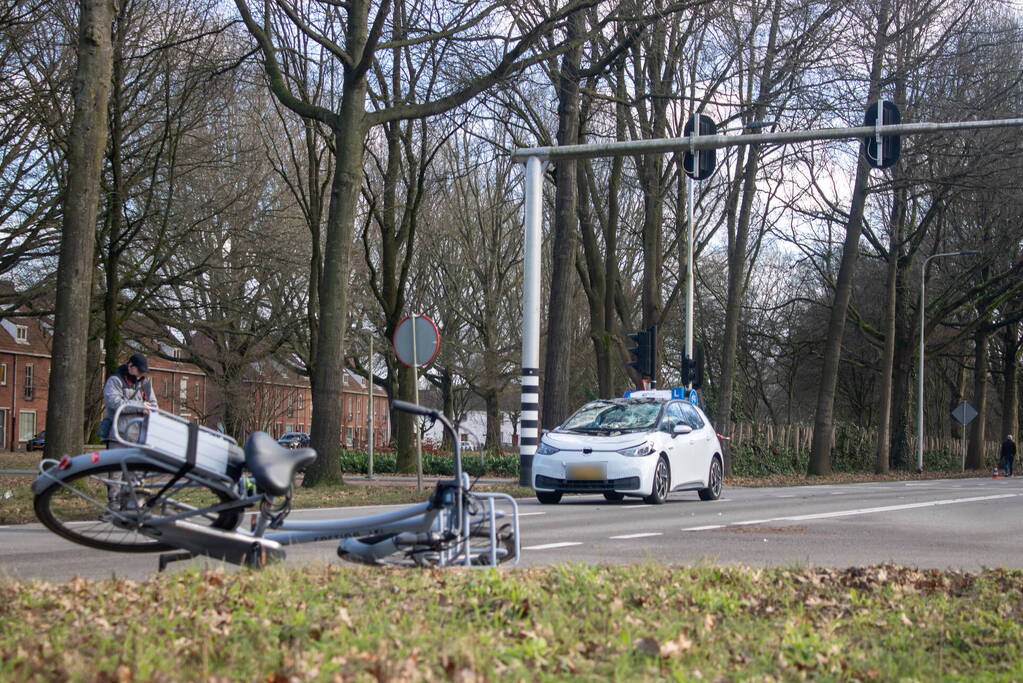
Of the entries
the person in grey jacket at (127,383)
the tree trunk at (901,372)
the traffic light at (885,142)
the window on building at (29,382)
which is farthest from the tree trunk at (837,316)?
the window on building at (29,382)

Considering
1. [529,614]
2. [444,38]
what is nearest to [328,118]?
[444,38]

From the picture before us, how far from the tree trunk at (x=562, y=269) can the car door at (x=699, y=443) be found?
14.2 ft

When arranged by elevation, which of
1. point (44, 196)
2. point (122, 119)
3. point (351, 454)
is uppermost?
point (122, 119)

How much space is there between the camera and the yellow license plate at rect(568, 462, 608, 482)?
15602 millimetres

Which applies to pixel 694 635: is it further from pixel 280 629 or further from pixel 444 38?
pixel 444 38

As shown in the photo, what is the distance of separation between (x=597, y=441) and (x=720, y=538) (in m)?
5.05

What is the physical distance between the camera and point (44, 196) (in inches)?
983

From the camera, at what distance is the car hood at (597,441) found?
15.8 meters

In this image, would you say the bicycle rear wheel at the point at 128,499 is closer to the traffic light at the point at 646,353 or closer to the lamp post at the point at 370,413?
the traffic light at the point at 646,353

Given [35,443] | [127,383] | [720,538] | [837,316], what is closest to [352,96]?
[127,383]

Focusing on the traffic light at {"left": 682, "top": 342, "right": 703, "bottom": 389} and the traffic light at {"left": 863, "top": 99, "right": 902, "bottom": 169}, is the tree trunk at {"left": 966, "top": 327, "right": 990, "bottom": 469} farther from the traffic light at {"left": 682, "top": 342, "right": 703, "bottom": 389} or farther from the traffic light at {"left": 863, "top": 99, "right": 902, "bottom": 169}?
the traffic light at {"left": 863, "top": 99, "right": 902, "bottom": 169}

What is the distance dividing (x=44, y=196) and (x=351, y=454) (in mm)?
14684

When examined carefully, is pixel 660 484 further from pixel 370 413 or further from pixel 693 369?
Result: pixel 370 413

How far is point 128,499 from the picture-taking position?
6766 millimetres
